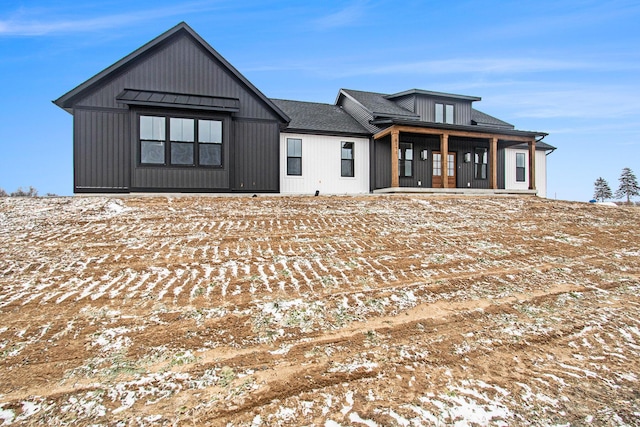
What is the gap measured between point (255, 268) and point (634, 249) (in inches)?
319

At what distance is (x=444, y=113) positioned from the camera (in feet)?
61.4

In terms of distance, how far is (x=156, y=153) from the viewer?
11.6m

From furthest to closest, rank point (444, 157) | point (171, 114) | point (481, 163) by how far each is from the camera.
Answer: point (481, 163) < point (444, 157) < point (171, 114)

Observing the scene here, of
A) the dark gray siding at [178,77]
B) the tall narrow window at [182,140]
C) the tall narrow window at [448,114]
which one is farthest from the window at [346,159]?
the tall narrow window at [182,140]

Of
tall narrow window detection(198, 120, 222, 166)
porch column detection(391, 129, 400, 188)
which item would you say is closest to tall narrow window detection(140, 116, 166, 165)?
tall narrow window detection(198, 120, 222, 166)

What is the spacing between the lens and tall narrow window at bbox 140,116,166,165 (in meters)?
11.5

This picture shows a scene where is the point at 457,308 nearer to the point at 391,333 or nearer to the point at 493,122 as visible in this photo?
the point at 391,333

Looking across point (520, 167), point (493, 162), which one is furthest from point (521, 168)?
point (493, 162)

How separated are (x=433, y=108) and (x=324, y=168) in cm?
764

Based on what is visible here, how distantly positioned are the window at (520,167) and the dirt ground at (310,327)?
1464cm

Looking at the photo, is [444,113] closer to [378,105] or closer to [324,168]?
[378,105]

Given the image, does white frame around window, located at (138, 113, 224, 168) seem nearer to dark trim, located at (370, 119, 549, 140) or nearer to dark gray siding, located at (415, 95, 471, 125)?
dark trim, located at (370, 119, 549, 140)

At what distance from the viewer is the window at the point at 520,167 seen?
2044 centimetres

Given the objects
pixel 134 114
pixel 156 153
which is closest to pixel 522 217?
pixel 156 153
